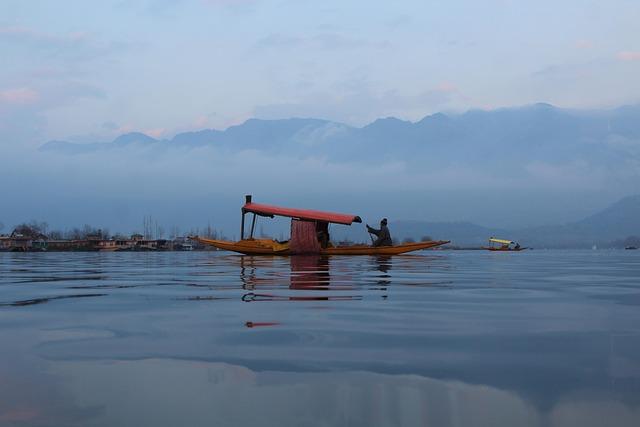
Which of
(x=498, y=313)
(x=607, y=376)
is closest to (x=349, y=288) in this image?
(x=498, y=313)

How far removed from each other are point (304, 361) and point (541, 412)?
5.87 feet

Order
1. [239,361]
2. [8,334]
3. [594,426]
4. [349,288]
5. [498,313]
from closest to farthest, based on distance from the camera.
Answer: [594,426]
[239,361]
[8,334]
[498,313]
[349,288]

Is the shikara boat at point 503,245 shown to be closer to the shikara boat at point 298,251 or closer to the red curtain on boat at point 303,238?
the shikara boat at point 298,251

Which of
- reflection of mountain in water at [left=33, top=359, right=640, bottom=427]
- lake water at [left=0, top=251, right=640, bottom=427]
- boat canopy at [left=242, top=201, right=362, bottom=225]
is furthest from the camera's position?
boat canopy at [left=242, top=201, right=362, bottom=225]

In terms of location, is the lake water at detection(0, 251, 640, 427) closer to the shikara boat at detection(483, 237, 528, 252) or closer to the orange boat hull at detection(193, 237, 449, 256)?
the orange boat hull at detection(193, 237, 449, 256)

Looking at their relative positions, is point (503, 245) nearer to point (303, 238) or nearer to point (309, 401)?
point (303, 238)

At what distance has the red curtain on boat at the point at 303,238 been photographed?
31.4 meters

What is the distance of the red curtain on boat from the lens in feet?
103

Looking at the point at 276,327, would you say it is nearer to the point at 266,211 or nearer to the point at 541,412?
the point at 541,412

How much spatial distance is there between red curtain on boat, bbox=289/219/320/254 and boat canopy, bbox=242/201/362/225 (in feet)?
1.23

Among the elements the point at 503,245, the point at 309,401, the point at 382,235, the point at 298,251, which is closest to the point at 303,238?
the point at 298,251

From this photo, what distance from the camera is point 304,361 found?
4.61 meters

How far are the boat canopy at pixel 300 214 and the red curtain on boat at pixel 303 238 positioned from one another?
38 centimetres

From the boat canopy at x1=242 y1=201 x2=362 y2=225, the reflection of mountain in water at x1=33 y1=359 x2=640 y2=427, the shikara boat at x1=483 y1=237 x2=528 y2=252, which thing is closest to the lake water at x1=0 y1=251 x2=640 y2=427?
the reflection of mountain in water at x1=33 y1=359 x2=640 y2=427
